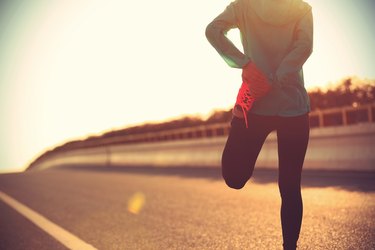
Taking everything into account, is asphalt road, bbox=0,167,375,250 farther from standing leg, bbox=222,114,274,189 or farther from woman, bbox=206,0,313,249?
standing leg, bbox=222,114,274,189

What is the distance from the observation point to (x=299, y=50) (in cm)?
411

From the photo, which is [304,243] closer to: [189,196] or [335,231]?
[335,231]

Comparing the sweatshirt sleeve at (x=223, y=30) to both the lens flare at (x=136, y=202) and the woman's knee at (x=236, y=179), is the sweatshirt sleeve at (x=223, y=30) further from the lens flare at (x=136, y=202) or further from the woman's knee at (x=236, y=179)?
the lens flare at (x=136, y=202)

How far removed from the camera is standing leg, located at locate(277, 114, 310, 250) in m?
4.18

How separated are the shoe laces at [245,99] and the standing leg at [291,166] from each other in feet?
0.86

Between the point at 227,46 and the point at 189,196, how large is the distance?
270 inches

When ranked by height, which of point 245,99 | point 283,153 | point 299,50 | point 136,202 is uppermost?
point 299,50

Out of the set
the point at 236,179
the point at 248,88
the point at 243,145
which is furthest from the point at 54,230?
the point at 248,88

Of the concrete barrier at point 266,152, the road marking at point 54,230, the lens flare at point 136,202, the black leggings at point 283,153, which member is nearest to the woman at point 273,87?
the black leggings at point 283,153

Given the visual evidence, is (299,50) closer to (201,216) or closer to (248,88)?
(248,88)

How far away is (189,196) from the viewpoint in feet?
35.6

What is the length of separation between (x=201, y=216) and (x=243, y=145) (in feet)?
13.1

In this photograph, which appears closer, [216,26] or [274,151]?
[216,26]

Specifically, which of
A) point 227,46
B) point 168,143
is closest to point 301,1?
point 227,46
